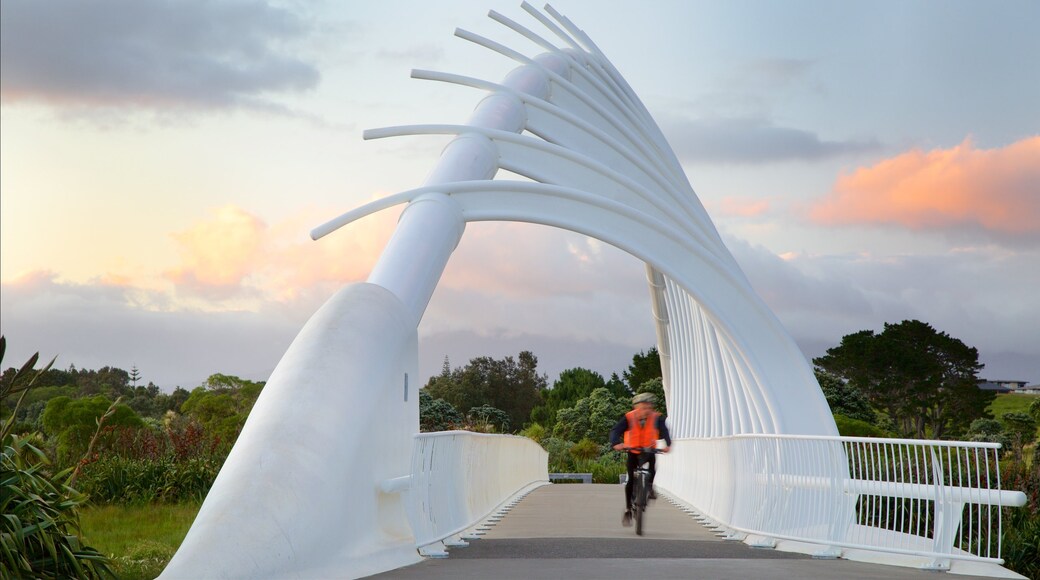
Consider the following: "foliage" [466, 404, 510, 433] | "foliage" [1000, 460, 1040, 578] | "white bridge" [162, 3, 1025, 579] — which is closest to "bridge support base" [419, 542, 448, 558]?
"white bridge" [162, 3, 1025, 579]

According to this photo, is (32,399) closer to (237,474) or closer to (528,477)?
(528,477)

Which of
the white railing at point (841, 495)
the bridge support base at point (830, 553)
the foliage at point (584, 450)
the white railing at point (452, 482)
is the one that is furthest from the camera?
the foliage at point (584, 450)

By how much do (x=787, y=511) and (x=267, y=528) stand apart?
7047 millimetres

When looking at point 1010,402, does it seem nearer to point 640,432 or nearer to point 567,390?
point 567,390

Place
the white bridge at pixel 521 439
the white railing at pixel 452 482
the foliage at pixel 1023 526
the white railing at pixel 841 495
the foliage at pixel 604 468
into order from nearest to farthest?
the white bridge at pixel 521 439 < the white railing at pixel 841 495 < the white railing at pixel 452 482 < the foliage at pixel 1023 526 < the foliage at pixel 604 468

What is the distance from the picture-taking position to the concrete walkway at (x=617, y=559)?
941 cm

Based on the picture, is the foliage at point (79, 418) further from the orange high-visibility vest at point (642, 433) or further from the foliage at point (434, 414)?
the foliage at point (434, 414)

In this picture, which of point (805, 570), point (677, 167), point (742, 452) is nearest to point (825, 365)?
point (677, 167)

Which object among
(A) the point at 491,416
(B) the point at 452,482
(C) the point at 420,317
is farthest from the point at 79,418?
(A) the point at 491,416

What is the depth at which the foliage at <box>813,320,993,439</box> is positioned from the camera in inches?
2621

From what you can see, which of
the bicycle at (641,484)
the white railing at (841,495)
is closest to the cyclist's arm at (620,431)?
the bicycle at (641,484)

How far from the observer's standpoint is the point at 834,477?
12188mm

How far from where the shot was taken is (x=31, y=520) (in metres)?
7.45

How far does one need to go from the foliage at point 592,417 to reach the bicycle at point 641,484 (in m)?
47.3
